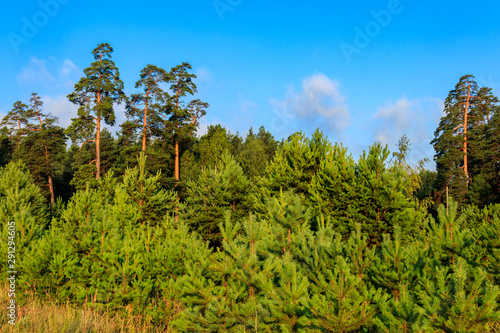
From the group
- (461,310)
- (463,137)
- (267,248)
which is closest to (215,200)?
(267,248)

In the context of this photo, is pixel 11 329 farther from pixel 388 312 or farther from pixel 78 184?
pixel 78 184

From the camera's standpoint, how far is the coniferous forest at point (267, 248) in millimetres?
4625

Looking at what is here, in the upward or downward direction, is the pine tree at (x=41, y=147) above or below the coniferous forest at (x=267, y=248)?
above

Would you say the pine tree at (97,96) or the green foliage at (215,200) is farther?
the pine tree at (97,96)

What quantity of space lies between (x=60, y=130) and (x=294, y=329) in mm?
43742

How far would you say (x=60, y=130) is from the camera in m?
40.8

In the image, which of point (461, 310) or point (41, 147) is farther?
point (41, 147)

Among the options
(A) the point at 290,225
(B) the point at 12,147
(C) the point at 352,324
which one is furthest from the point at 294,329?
(B) the point at 12,147

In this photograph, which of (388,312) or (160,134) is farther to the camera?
(160,134)

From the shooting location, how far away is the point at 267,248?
757 cm

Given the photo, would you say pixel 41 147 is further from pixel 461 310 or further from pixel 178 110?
pixel 461 310

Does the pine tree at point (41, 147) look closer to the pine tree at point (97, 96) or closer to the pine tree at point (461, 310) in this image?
the pine tree at point (97, 96)

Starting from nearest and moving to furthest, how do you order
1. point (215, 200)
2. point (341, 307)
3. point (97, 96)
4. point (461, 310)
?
point (461, 310)
point (341, 307)
point (215, 200)
point (97, 96)

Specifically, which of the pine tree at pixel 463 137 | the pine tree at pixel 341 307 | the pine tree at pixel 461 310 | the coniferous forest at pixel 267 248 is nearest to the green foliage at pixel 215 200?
the coniferous forest at pixel 267 248
